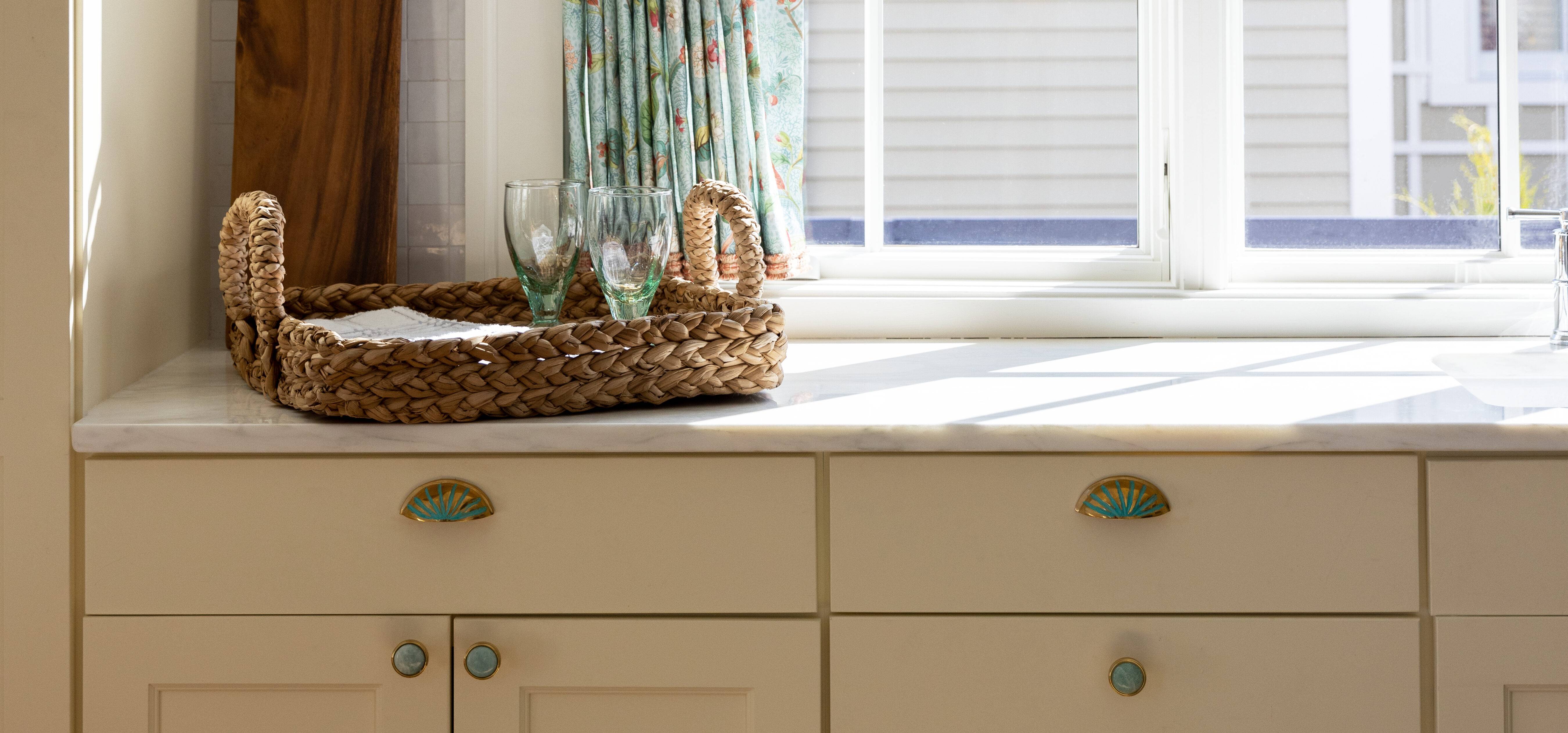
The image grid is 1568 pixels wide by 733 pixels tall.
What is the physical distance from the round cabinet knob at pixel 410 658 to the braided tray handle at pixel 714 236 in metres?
0.52

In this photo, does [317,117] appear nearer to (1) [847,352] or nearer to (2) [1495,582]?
(1) [847,352]

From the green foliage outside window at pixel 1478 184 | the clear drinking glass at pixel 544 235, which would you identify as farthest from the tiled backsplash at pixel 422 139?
the green foliage outside window at pixel 1478 184

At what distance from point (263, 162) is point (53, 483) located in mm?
635

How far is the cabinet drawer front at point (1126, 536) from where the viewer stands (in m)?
1.08

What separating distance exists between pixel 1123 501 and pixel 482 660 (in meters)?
0.64

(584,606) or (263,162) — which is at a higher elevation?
(263,162)

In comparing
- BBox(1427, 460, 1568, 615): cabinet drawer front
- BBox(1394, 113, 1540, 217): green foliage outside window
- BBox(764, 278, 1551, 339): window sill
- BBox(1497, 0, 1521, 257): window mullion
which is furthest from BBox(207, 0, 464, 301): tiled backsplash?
BBox(1497, 0, 1521, 257): window mullion

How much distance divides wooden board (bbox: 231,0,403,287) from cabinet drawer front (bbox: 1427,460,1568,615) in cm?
140

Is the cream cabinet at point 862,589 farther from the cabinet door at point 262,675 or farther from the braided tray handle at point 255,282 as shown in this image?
the braided tray handle at point 255,282

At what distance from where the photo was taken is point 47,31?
3.70ft

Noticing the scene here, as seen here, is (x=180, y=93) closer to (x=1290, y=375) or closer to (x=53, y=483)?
(x=53, y=483)

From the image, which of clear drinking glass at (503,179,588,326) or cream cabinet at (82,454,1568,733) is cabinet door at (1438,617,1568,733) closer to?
cream cabinet at (82,454,1568,733)

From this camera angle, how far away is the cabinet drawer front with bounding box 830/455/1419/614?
1.08 metres

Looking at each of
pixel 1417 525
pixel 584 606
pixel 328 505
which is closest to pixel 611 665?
pixel 584 606
